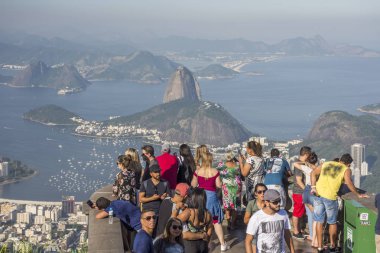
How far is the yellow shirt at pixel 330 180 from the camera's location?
778cm

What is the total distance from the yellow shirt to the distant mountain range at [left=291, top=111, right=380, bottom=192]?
331ft

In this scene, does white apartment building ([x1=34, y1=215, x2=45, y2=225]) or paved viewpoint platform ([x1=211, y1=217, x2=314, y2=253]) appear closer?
paved viewpoint platform ([x1=211, y1=217, x2=314, y2=253])

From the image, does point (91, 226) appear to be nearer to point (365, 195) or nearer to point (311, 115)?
point (365, 195)

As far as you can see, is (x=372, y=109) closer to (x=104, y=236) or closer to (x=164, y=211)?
(x=164, y=211)

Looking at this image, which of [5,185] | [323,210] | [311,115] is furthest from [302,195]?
[311,115]

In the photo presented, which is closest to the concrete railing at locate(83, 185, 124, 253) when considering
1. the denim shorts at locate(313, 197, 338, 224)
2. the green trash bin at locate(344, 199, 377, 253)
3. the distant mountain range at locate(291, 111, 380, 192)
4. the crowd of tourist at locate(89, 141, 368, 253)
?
the crowd of tourist at locate(89, 141, 368, 253)

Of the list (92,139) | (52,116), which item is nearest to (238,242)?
(92,139)

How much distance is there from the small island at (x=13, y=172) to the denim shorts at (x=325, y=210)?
294 ft

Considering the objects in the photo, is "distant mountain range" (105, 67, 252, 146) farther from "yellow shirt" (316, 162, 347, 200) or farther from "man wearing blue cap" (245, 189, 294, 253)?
"man wearing blue cap" (245, 189, 294, 253)

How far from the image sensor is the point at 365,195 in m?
8.94

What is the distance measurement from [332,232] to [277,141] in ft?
350

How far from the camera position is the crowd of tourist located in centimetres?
618

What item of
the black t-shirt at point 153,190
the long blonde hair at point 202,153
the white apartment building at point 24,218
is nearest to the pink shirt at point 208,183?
the long blonde hair at point 202,153

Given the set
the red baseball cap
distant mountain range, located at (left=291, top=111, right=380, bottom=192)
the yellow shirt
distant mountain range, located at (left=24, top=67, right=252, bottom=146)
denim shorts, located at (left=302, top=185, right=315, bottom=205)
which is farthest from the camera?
distant mountain range, located at (left=24, top=67, right=252, bottom=146)
